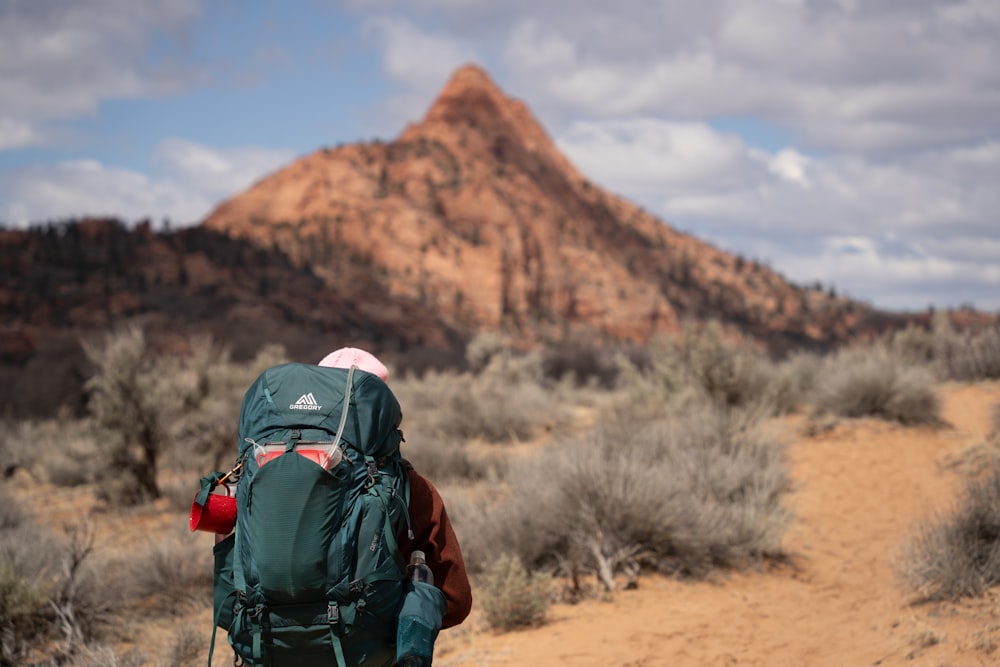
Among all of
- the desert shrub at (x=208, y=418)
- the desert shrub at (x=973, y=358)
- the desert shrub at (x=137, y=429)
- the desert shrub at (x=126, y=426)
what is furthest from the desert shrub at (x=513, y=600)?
the desert shrub at (x=973, y=358)

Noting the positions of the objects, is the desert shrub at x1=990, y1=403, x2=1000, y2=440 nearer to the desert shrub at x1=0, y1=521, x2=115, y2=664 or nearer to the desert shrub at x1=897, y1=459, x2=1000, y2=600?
the desert shrub at x1=897, y1=459, x2=1000, y2=600

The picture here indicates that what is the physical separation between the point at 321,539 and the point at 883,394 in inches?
467

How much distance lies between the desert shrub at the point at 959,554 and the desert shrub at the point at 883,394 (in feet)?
21.7

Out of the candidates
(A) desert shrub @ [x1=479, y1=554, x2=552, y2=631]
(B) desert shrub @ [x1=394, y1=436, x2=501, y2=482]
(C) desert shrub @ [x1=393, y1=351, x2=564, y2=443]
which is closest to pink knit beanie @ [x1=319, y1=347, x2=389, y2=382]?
(A) desert shrub @ [x1=479, y1=554, x2=552, y2=631]

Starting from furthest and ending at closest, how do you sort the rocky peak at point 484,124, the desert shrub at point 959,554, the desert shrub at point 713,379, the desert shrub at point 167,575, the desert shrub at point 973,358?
the rocky peak at point 484,124 < the desert shrub at point 973,358 < the desert shrub at point 713,379 < the desert shrub at point 167,575 < the desert shrub at point 959,554

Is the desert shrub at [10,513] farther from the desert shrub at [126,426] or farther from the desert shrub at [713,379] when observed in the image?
the desert shrub at [713,379]

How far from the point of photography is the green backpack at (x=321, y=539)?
240cm

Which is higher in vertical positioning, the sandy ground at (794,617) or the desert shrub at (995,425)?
the desert shrub at (995,425)

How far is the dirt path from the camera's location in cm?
499

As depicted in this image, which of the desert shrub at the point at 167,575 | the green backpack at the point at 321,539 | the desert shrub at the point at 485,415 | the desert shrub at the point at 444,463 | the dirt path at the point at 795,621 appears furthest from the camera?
the desert shrub at the point at 485,415

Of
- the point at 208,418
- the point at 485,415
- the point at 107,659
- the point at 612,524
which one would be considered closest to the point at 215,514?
the point at 107,659

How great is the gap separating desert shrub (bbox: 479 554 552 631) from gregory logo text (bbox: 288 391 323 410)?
350 cm

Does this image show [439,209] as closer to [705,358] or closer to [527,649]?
[705,358]

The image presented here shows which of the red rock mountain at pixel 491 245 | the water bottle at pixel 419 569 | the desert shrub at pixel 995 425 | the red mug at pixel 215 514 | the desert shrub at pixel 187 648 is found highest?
the red rock mountain at pixel 491 245
